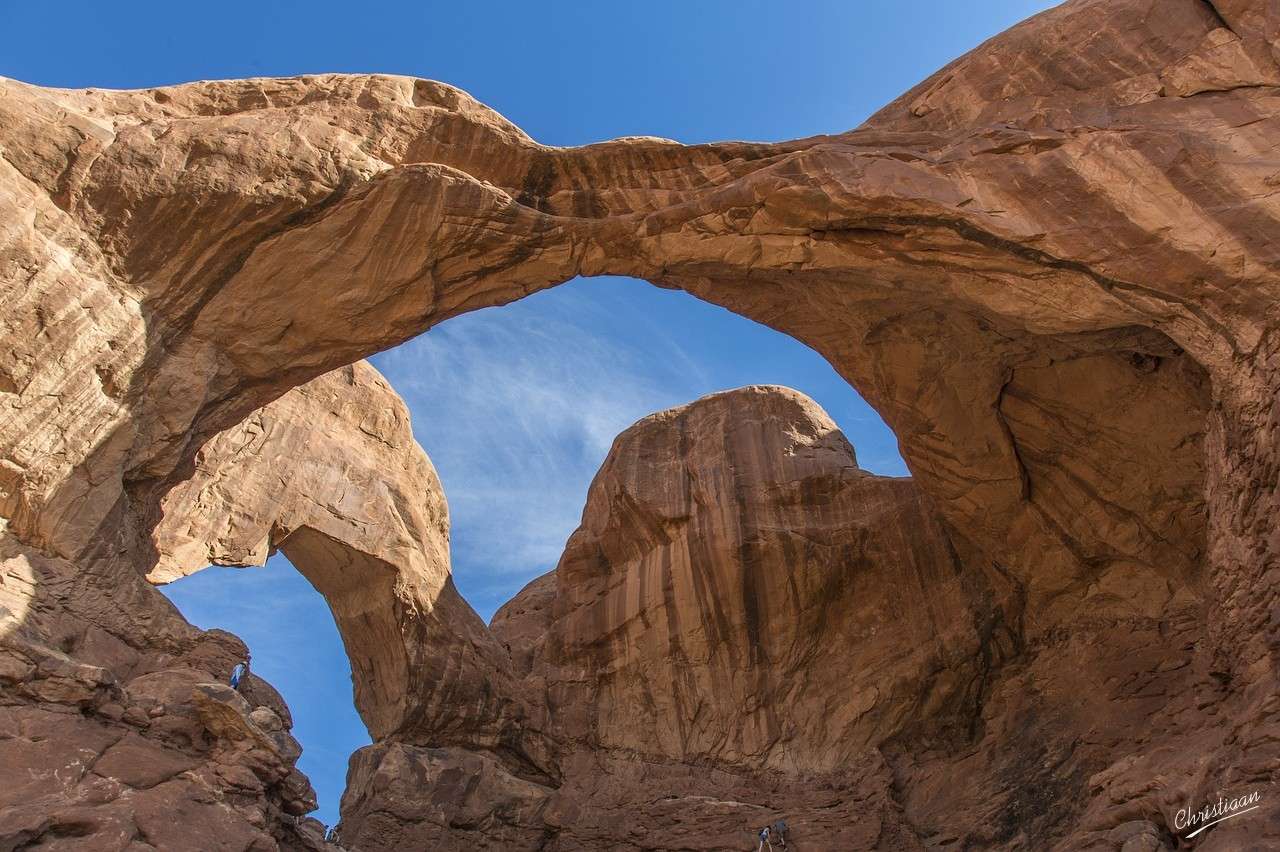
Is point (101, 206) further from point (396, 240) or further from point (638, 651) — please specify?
point (638, 651)

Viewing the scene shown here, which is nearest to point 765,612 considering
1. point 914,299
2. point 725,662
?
point 725,662

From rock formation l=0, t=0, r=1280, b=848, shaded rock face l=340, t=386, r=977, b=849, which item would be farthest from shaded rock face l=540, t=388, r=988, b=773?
rock formation l=0, t=0, r=1280, b=848

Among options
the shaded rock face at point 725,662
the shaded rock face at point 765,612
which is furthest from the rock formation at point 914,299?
the shaded rock face at point 765,612

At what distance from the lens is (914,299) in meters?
17.0

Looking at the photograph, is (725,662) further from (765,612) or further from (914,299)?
(914,299)

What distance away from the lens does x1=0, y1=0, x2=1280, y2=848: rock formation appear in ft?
45.2

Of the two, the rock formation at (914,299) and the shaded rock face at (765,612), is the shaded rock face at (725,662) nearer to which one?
the shaded rock face at (765,612)

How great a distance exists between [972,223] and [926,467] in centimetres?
608

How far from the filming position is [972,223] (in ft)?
49.5

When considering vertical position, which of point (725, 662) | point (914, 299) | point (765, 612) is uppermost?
point (914, 299)

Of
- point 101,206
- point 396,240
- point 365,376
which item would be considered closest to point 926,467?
point 396,240

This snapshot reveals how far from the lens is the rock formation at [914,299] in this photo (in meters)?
13.8

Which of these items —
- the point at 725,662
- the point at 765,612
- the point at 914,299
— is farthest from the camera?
the point at 725,662

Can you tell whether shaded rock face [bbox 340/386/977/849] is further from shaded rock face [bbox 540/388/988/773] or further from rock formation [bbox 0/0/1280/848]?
rock formation [bbox 0/0/1280/848]
